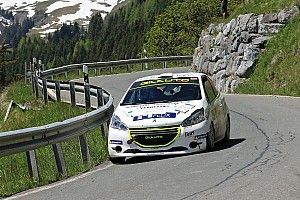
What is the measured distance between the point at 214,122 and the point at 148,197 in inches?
164

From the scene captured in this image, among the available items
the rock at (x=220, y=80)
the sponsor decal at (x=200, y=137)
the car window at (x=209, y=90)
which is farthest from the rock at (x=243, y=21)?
the sponsor decal at (x=200, y=137)

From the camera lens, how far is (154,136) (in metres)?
10.9

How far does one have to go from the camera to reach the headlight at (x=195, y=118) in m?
11.0

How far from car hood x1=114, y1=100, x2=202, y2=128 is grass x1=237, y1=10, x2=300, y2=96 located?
13.6 metres

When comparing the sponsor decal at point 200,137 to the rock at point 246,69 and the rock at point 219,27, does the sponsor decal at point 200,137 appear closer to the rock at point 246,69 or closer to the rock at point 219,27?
the rock at point 246,69

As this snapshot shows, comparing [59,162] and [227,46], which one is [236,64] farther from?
[59,162]

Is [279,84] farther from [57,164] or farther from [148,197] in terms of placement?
[148,197]

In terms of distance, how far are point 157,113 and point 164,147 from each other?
582 mm

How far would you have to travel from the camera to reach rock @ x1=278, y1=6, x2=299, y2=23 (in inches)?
1196

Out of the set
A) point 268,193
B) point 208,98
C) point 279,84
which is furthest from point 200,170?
point 279,84

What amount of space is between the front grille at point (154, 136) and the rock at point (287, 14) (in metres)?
20.7

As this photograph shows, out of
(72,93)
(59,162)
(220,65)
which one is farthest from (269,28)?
(59,162)

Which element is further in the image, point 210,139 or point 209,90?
point 209,90

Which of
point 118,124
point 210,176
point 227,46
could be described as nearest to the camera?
point 210,176
